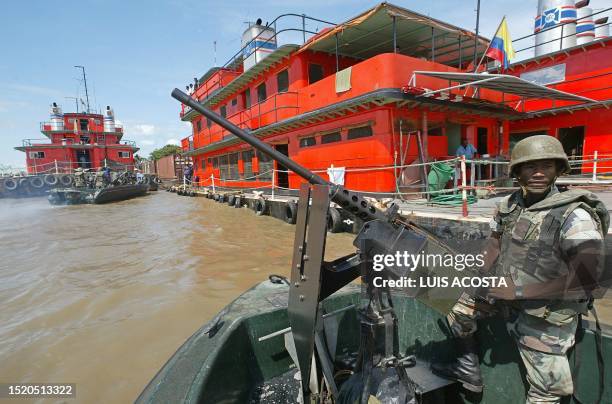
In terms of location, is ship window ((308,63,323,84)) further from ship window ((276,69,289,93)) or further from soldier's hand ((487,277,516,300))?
soldier's hand ((487,277,516,300))

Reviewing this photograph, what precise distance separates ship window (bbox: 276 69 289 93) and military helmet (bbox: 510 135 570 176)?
43.9 feet

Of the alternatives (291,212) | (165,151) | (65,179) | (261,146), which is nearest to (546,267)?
(261,146)

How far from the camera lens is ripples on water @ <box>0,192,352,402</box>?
370 centimetres

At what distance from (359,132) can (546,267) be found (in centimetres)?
973

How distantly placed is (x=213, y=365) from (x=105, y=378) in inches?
95.9

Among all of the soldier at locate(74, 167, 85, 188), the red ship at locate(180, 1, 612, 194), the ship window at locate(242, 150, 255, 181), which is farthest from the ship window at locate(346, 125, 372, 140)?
the soldier at locate(74, 167, 85, 188)

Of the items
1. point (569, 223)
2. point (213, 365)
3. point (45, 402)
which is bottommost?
point (45, 402)

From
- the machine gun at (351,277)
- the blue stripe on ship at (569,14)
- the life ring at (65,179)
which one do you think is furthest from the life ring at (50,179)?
the blue stripe on ship at (569,14)

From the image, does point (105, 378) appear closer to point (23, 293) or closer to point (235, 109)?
point (23, 293)

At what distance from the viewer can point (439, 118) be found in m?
11.3

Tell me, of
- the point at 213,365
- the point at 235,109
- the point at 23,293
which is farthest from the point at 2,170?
the point at 213,365

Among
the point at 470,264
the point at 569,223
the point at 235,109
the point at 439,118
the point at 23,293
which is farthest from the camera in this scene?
the point at 235,109

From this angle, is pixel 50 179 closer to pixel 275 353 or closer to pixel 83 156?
pixel 83 156

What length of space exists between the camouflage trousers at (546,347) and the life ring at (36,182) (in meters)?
38.4
